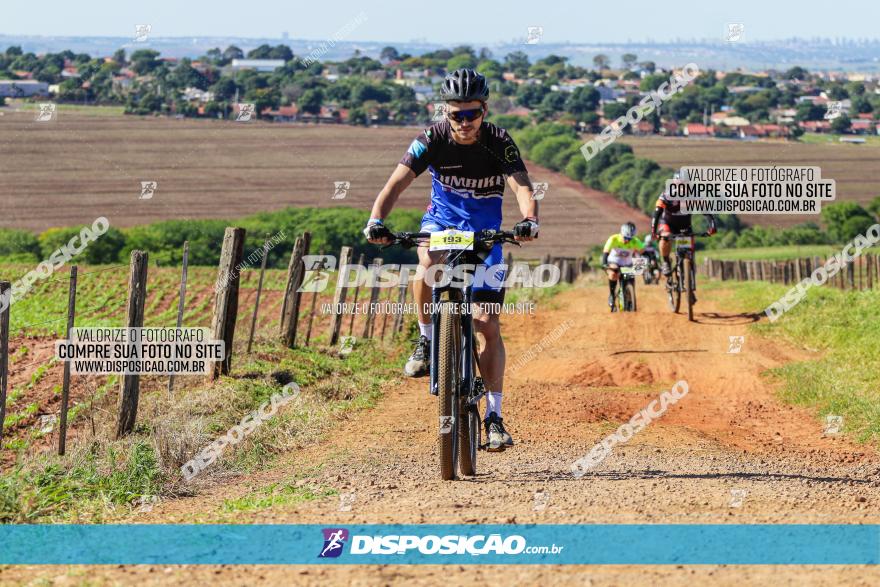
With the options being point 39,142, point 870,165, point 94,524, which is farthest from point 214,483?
point 870,165

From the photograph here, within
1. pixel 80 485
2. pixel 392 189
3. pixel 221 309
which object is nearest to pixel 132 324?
pixel 221 309

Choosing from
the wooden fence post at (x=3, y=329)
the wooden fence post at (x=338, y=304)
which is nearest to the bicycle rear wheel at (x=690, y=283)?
the wooden fence post at (x=338, y=304)

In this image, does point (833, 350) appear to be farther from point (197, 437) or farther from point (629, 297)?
point (197, 437)

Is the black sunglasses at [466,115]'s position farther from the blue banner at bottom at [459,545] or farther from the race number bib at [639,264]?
the race number bib at [639,264]

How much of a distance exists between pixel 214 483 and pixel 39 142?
74.4 metres

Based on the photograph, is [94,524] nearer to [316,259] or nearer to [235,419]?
[235,419]

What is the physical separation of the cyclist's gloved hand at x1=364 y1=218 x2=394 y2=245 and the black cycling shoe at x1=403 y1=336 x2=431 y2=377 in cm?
89

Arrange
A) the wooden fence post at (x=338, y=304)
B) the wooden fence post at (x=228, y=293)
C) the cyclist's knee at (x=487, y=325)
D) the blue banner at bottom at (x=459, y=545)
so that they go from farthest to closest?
the wooden fence post at (x=338, y=304), the wooden fence post at (x=228, y=293), the cyclist's knee at (x=487, y=325), the blue banner at bottom at (x=459, y=545)

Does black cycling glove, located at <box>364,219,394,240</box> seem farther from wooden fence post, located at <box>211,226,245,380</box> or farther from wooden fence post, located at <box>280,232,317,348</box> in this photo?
wooden fence post, located at <box>280,232,317,348</box>

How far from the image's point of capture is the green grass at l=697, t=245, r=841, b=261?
6090 centimetres

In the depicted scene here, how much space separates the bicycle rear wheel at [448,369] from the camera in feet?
24.7

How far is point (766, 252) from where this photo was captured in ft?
215

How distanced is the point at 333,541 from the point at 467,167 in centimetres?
304

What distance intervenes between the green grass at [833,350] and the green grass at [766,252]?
37589mm
